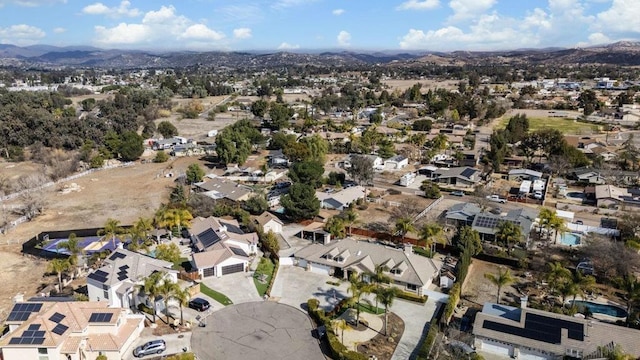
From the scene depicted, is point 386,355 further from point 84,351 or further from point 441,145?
point 441,145

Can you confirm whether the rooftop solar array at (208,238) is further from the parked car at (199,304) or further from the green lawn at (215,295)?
the parked car at (199,304)

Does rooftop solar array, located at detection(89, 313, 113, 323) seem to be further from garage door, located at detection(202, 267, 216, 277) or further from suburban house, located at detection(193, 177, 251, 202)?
suburban house, located at detection(193, 177, 251, 202)

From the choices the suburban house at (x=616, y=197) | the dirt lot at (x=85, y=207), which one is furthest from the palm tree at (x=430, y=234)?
the dirt lot at (x=85, y=207)

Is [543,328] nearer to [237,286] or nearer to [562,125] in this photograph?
[237,286]

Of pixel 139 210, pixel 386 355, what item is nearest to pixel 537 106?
pixel 139 210

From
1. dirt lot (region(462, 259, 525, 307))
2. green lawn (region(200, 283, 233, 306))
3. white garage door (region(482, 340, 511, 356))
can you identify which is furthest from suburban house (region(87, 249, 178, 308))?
dirt lot (region(462, 259, 525, 307))
